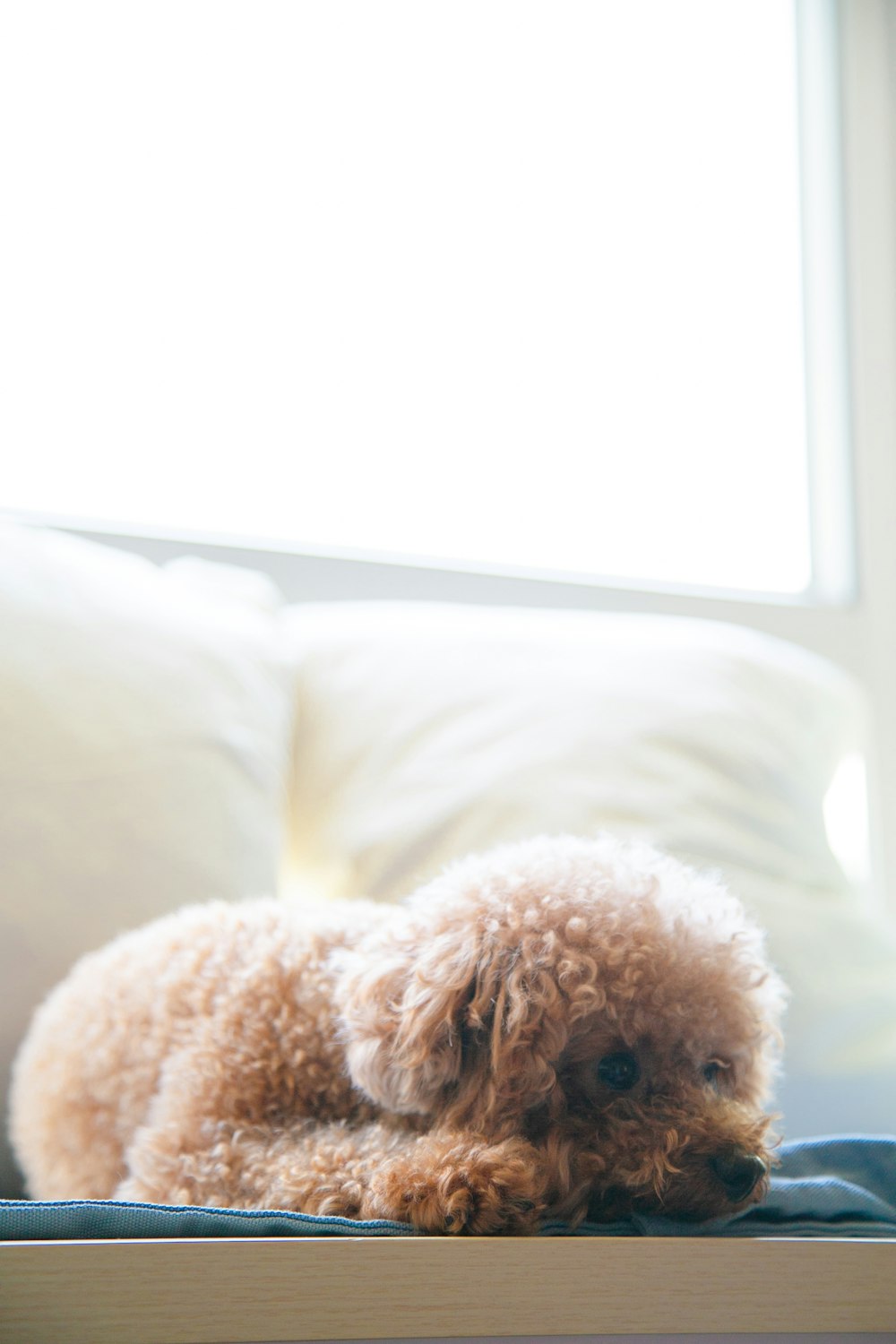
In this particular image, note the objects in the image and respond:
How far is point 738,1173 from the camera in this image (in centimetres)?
69

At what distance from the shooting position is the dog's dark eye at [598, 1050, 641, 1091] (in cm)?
78

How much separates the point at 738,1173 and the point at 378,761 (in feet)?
2.26

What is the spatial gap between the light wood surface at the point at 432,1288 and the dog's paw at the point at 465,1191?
0.06 meters

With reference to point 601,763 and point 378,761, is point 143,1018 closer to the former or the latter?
point 378,761

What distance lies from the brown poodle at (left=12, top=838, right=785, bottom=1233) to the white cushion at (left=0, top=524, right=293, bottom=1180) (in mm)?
159

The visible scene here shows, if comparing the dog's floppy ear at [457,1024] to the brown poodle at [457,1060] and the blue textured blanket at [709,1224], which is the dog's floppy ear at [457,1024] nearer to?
→ the brown poodle at [457,1060]

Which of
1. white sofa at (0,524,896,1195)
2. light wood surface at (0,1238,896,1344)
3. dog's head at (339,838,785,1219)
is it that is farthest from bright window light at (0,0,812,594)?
light wood surface at (0,1238,896,1344)

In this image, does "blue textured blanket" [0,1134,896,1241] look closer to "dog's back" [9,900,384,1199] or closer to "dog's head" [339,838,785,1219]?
"dog's head" [339,838,785,1219]

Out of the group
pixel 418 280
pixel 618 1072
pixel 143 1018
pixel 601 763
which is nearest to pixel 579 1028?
pixel 618 1072

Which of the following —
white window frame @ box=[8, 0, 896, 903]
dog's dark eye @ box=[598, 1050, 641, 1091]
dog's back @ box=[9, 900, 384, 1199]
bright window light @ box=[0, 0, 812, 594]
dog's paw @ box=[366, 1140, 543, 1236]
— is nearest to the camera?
dog's paw @ box=[366, 1140, 543, 1236]

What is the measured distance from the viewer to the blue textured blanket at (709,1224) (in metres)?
0.57

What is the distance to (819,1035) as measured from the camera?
44.4 inches

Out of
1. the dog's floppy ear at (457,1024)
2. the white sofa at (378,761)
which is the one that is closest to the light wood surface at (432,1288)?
the dog's floppy ear at (457,1024)

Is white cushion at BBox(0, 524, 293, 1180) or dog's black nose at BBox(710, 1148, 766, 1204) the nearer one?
dog's black nose at BBox(710, 1148, 766, 1204)
